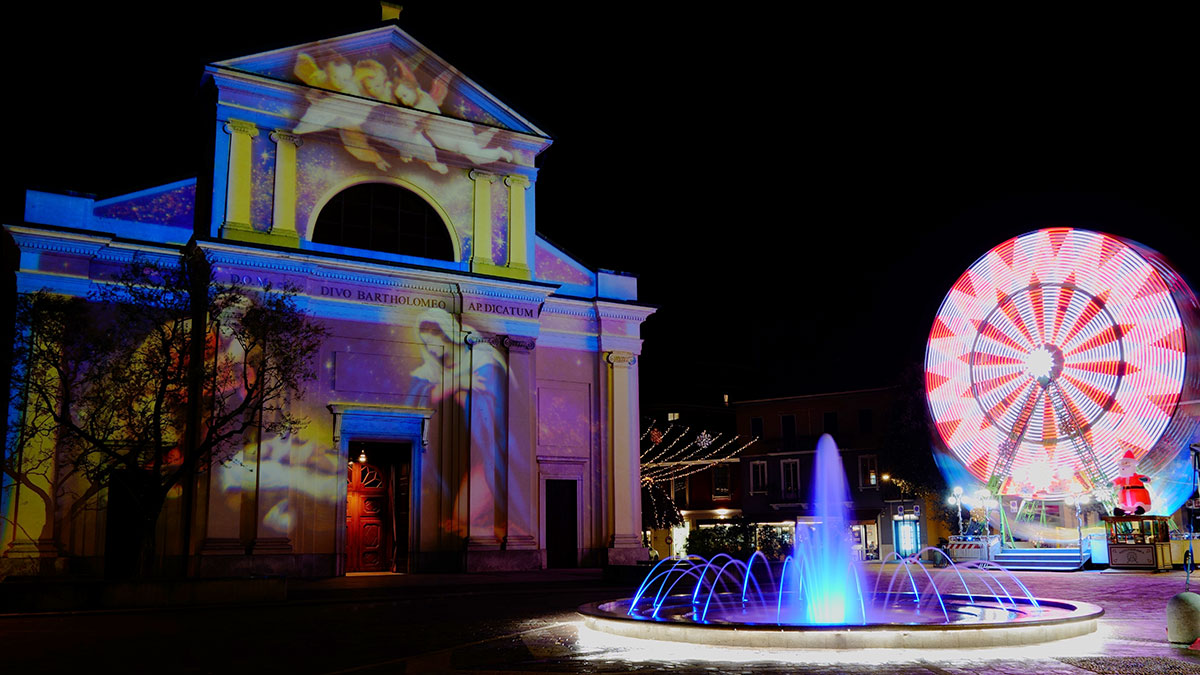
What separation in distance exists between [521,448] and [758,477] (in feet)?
113

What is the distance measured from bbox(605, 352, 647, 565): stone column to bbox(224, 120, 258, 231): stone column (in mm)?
11703

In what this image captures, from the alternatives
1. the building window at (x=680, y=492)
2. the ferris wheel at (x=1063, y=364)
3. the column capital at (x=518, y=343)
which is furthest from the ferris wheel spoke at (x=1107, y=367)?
the building window at (x=680, y=492)

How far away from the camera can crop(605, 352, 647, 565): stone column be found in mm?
29248

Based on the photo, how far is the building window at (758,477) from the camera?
58.9 m

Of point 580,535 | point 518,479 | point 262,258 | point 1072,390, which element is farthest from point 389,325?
point 1072,390

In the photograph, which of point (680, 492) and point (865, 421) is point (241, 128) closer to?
point (865, 421)

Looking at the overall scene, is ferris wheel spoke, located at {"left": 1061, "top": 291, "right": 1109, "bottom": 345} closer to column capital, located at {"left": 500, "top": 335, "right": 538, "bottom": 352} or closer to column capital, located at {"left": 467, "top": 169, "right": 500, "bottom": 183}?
column capital, located at {"left": 500, "top": 335, "right": 538, "bottom": 352}

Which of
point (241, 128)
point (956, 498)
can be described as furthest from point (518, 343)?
point (956, 498)

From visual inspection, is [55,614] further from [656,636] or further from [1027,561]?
[1027,561]

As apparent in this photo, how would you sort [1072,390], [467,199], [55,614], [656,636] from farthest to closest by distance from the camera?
[1072,390]
[467,199]
[55,614]
[656,636]

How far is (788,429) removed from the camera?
5853 cm

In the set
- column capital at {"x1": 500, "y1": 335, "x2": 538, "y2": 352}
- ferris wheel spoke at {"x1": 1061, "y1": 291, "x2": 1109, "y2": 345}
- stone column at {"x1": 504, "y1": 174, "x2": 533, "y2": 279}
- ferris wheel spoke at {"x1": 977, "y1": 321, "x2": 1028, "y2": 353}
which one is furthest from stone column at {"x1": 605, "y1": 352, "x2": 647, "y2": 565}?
ferris wheel spoke at {"x1": 1061, "y1": 291, "x2": 1109, "y2": 345}

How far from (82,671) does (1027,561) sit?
105ft

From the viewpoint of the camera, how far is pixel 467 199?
28531mm
